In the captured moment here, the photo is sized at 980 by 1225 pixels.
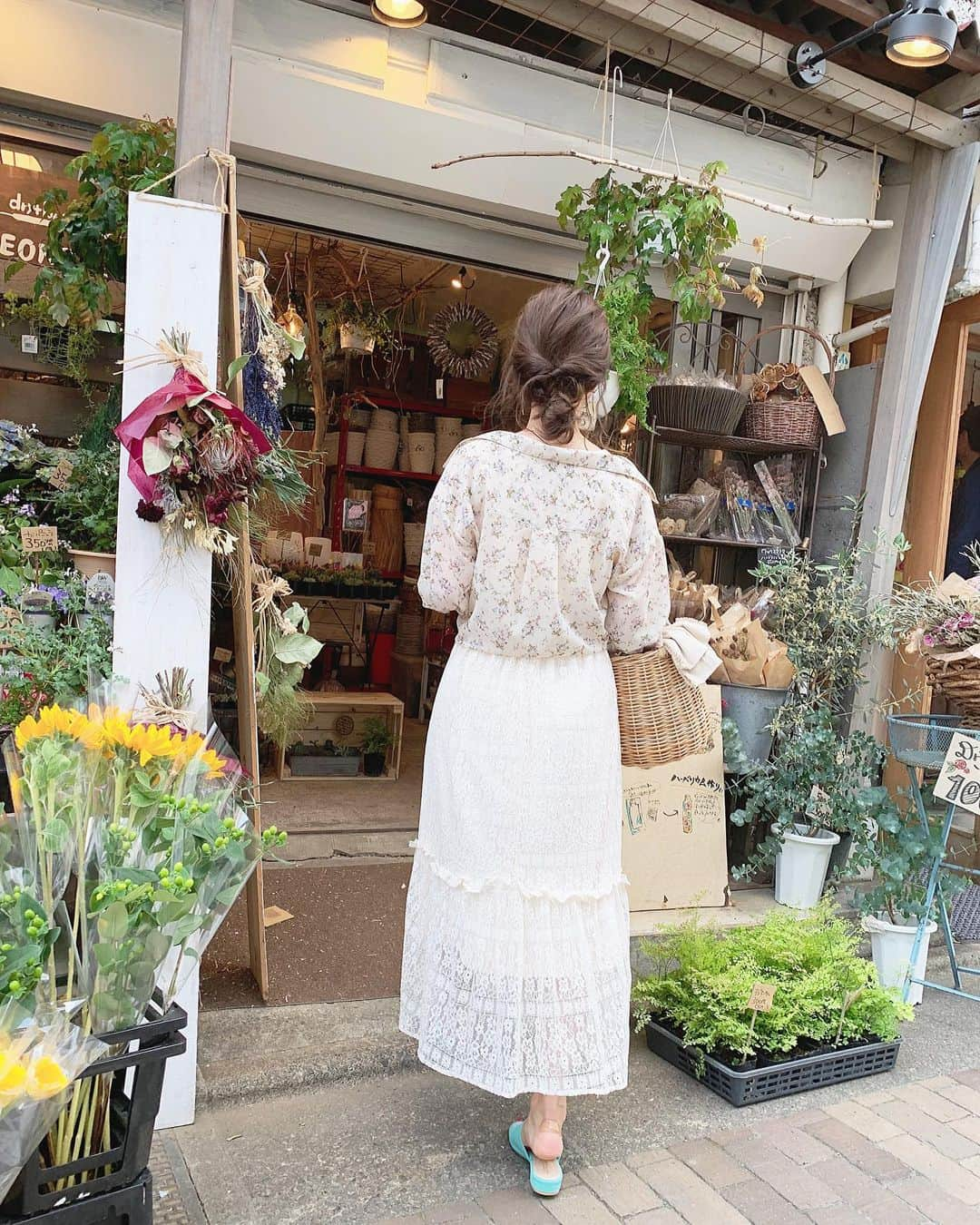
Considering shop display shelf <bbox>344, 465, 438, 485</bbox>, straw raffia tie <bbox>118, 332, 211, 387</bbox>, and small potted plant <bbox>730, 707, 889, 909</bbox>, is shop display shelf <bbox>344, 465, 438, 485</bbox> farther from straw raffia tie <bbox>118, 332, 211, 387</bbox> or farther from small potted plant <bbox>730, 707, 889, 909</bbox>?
straw raffia tie <bbox>118, 332, 211, 387</bbox>

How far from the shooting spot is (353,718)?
5750mm

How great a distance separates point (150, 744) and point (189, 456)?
0.92 m

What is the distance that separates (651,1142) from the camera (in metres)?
2.72

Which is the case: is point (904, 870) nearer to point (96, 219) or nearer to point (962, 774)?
point (962, 774)

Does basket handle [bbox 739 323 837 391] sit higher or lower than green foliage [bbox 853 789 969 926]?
higher

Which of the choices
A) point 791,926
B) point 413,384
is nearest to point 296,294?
point 413,384

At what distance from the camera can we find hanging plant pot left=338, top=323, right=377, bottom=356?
672cm

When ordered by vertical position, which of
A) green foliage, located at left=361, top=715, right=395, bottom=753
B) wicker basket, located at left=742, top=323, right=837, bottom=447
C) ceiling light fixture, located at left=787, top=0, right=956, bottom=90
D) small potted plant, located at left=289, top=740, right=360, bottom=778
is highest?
ceiling light fixture, located at left=787, top=0, right=956, bottom=90

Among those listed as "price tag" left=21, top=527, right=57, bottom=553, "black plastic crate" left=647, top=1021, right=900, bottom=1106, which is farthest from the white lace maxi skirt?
"price tag" left=21, top=527, right=57, bottom=553

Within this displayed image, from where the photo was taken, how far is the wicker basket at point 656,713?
284 cm

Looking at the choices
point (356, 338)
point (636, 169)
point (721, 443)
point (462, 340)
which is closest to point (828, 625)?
point (721, 443)

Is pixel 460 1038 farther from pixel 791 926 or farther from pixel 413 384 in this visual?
pixel 413 384

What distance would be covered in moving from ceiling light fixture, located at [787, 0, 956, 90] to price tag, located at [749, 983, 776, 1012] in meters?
3.14

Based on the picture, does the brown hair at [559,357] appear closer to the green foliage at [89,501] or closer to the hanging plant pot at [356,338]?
the green foliage at [89,501]
